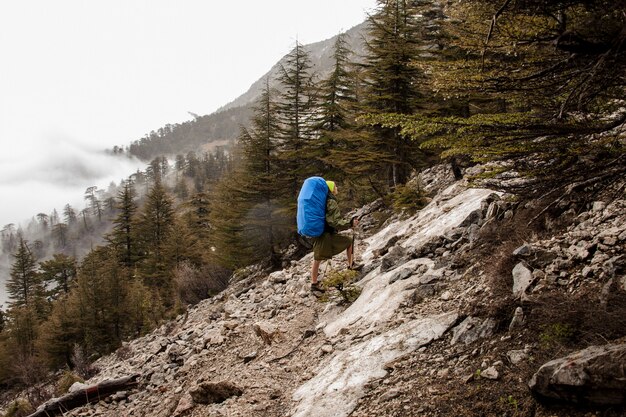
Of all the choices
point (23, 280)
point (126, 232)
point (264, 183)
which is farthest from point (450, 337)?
point (23, 280)

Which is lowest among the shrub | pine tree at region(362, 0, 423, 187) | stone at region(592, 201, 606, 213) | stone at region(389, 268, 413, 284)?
the shrub

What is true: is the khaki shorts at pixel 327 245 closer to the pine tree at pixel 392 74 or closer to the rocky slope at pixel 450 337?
the rocky slope at pixel 450 337

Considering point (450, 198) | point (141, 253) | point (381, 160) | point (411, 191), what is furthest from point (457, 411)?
point (141, 253)

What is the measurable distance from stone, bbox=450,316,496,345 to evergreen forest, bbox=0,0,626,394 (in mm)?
1496

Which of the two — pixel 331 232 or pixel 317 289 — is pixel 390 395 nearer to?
pixel 331 232

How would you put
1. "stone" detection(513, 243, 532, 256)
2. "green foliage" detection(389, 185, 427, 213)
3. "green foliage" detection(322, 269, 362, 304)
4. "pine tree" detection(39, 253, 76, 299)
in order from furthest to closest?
1. "pine tree" detection(39, 253, 76, 299)
2. "green foliage" detection(389, 185, 427, 213)
3. "green foliage" detection(322, 269, 362, 304)
4. "stone" detection(513, 243, 532, 256)

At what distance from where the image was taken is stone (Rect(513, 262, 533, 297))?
4.05 meters

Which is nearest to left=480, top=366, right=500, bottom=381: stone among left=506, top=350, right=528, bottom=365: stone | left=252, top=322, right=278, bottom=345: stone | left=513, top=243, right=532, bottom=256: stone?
left=506, top=350, right=528, bottom=365: stone

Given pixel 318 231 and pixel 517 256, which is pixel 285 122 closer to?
pixel 318 231

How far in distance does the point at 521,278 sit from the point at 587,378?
186 centimetres

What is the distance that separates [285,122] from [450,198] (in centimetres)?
1245

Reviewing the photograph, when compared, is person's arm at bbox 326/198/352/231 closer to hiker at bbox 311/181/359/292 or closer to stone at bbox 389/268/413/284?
hiker at bbox 311/181/359/292

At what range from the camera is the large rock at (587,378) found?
234 centimetres

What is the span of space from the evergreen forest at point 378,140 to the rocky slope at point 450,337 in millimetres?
1049
